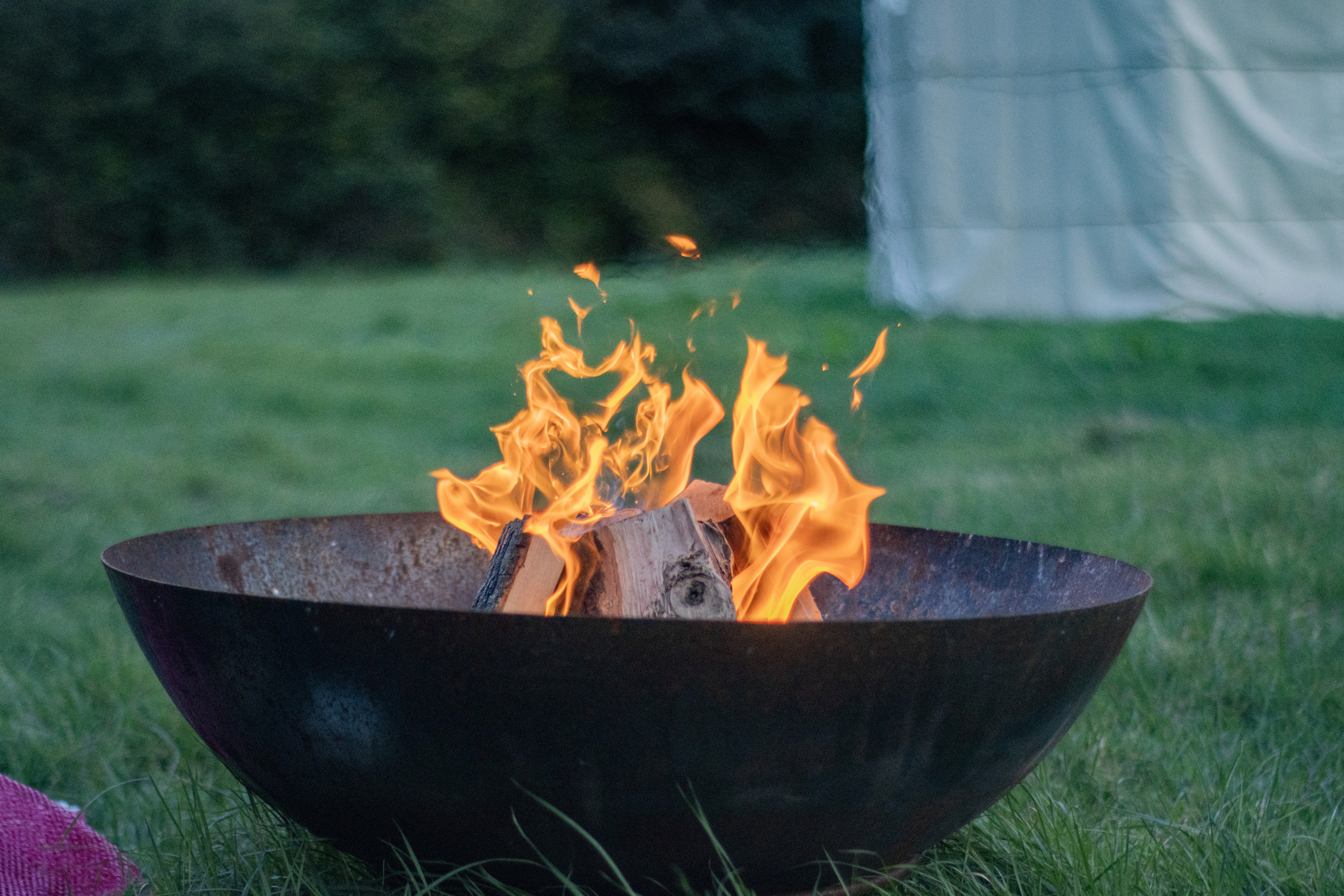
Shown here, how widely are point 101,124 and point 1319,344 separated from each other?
11.3 m

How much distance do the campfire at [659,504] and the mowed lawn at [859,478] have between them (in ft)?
0.48

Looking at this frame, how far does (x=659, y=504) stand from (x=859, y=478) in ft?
7.10

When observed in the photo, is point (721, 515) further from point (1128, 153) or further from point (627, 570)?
point (1128, 153)

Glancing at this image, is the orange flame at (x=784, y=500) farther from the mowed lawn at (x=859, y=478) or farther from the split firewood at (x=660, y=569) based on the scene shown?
the mowed lawn at (x=859, y=478)

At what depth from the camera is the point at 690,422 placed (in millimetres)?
1748

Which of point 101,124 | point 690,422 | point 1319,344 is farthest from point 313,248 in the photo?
point 690,422

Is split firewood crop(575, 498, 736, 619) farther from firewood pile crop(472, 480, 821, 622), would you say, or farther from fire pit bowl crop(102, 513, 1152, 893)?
fire pit bowl crop(102, 513, 1152, 893)

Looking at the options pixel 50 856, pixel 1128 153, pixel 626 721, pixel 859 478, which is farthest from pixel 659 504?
pixel 1128 153

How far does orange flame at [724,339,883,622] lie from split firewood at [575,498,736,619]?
8cm

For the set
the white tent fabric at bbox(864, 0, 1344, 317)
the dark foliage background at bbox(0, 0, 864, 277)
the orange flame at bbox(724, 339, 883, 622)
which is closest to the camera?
the orange flame at bbox(724, 339, 883, 622)

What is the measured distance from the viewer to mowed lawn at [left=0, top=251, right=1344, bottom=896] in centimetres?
169

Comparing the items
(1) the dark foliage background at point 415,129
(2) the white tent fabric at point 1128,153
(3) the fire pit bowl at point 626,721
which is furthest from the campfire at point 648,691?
(1) the dark foliage background at point 415,129

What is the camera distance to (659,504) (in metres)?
1.76

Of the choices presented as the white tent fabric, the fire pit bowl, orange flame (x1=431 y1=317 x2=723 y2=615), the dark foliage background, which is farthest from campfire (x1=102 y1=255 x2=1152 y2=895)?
the dark foliage background
